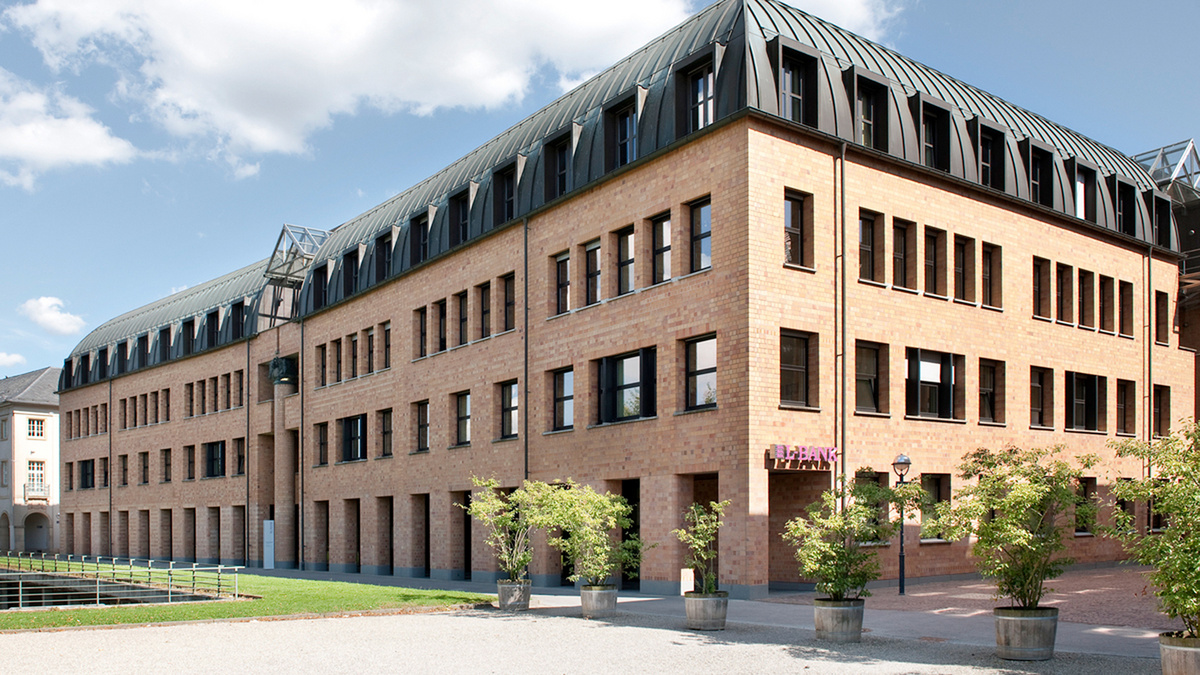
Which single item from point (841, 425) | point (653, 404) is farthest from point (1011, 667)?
point (653, 404)

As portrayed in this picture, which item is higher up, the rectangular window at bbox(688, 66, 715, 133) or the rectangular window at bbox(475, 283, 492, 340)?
the rectangular window at bbox(688, 66, 715, 133)

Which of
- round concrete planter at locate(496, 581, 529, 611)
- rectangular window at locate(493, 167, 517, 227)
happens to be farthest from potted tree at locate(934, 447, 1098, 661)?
rectangular window at locate(493, 167, 517, 227)

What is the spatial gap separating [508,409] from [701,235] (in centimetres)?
1029

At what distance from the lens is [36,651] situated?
16.4m

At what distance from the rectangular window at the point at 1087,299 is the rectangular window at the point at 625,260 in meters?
15.7

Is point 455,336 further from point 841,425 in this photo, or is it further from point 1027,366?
point 1027,366

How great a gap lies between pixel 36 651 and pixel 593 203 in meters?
18.5

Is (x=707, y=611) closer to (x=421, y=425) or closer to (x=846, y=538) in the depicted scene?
(x=846, y=538)

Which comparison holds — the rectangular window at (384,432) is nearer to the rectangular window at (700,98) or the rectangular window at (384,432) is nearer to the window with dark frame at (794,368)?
the rectangular window at (700,98)

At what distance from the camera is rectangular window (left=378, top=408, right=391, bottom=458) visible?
4159cm

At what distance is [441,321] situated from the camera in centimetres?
3866

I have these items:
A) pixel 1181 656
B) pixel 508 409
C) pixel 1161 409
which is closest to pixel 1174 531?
pixel 1181 656

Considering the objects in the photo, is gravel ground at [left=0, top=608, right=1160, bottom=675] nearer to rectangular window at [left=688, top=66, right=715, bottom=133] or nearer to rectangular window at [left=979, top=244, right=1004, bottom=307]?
rectangular window at [left=688, top=66, right=715, bottom=133]

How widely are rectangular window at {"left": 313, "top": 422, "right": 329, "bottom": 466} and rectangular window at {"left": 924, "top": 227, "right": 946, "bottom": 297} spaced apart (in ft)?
87.7
